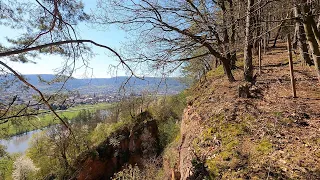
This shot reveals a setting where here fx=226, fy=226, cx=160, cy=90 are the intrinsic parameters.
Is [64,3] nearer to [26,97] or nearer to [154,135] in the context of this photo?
[26,97]

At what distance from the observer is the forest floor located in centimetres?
318

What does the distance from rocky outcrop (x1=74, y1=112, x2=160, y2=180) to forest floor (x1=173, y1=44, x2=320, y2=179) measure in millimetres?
17775

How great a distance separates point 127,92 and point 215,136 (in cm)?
204

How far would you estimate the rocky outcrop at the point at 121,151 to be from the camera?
70.6ft

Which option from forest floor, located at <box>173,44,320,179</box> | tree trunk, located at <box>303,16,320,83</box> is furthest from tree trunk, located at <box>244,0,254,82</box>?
tree trunk, located at <box>303,16,320,83</box>

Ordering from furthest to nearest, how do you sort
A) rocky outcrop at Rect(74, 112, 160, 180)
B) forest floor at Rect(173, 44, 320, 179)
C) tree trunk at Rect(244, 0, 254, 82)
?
rocky outcrop at Rect(74, 112, 160, 180), tree trunk at Rect(244, 0, 254, 82), forest floor at Rect(173, 44, 320, 179)

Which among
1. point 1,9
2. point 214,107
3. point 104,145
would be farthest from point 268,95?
point 104,145

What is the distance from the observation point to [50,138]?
2431 centimetres

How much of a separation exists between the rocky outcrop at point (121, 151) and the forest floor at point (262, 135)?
17775mm

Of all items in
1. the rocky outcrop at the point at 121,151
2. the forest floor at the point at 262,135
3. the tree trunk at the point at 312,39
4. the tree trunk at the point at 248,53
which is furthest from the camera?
the rocky outcrop at the point at 121,151

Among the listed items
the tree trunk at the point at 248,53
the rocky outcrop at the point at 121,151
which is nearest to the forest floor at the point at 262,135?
the tree trunk at the point at 248,53

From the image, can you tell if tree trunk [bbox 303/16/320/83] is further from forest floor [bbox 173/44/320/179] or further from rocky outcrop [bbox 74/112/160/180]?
rocky outcrop [bbox 74/112/160/180]

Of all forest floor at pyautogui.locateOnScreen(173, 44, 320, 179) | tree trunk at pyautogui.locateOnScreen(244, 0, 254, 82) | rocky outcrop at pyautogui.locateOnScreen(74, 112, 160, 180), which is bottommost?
rocky outcrop at pyautogui.locateOnScreen(74, 112, 160, 180)

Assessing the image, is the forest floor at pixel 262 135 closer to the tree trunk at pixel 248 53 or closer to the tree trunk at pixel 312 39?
the tree trunk at pixel 248 53
